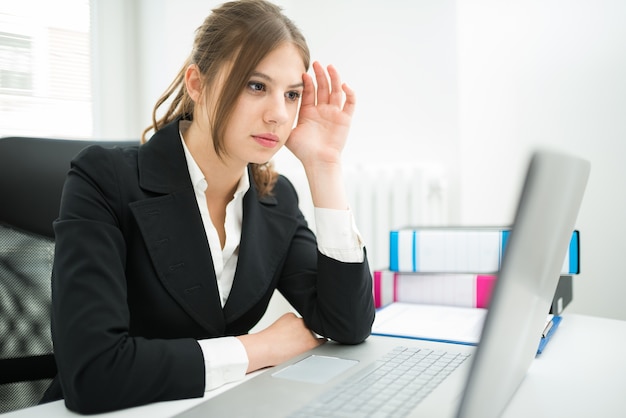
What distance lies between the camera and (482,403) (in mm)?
484

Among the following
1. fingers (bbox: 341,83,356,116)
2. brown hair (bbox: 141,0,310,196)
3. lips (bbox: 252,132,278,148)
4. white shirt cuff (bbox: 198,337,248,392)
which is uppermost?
brown hair (bbox: 141,0,310,196)

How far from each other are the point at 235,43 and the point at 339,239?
1.38 ft

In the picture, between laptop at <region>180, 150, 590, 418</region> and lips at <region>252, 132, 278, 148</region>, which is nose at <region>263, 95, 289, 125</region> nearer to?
lips at <region>252, 132, 278, 148</region>

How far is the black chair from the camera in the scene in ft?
3.47

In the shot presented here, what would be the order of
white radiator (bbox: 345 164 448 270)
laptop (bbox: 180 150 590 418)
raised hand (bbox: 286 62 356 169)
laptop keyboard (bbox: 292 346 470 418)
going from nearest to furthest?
1. laptop (bbox: 180 150 590 418)
2. laptop keyboard (bbox: 292 346 470 418)
3. raised hand (bbox: 286 62 356 169)
4. white radiator (bbox: 345 164 448 270)

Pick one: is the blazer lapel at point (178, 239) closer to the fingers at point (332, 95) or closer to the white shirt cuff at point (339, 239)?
the white shirt cuff at point (339, 239)

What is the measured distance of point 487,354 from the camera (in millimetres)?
438

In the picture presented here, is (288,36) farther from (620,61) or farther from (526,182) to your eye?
(620,61)

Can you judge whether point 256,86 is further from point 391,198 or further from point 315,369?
point 391,198

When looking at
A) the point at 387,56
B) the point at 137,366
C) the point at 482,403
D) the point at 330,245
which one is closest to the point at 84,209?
the point at 137,366

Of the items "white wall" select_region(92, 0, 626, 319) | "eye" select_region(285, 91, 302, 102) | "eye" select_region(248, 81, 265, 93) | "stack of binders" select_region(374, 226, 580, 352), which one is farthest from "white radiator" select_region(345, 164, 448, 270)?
"eye" select_region(248, 81, 265, 93)

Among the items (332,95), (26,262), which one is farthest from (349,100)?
(26,262)

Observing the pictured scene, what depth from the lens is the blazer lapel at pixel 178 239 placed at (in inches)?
36.7

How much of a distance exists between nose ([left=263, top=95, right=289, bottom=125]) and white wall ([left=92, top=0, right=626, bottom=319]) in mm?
813
